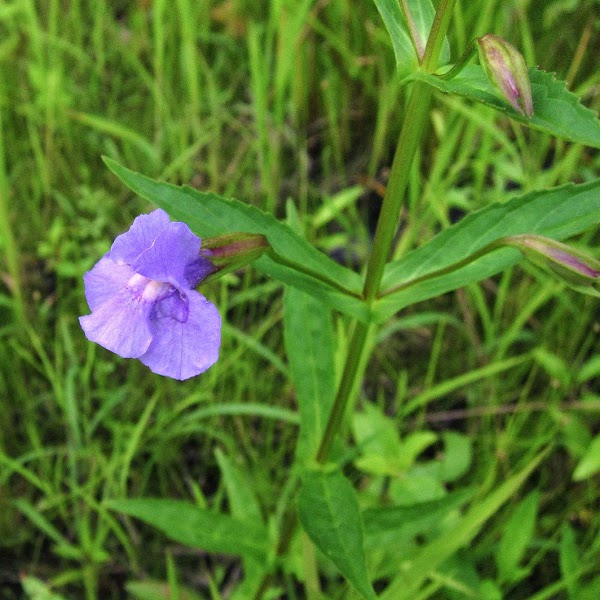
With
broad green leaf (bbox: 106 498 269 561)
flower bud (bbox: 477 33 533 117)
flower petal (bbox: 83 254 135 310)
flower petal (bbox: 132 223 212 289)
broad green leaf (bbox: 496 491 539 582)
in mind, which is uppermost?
flower bud (bbox: 477 33 533 117)

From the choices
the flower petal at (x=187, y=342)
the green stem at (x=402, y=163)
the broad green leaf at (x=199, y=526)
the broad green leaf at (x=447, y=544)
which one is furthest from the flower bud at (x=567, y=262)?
the broad green leaf at (x=199, y=526)

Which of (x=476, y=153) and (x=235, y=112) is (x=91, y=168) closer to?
(x=235, y=112)

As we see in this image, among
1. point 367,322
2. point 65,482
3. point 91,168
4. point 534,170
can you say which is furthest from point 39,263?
point 534,170

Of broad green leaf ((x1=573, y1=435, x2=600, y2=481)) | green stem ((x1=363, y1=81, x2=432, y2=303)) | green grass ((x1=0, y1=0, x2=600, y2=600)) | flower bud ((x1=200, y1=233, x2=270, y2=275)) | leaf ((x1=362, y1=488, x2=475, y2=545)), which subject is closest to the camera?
flower bud ((x1=200, y1=233, x2=270, y2=275))

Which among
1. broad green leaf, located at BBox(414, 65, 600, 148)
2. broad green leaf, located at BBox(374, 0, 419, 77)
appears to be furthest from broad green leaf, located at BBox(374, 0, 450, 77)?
broad green leaf, located at BBox(414, 65, 600, 148)

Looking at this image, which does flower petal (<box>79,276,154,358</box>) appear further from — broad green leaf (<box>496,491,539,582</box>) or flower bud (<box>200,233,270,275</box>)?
broad green leaf (<box>496,491,539,582</box>)

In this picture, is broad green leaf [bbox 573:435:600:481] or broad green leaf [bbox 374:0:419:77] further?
broad green leaf [bbox 573:435:600:481]

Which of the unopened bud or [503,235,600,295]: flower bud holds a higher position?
[503,235,600,295]: flower bud
